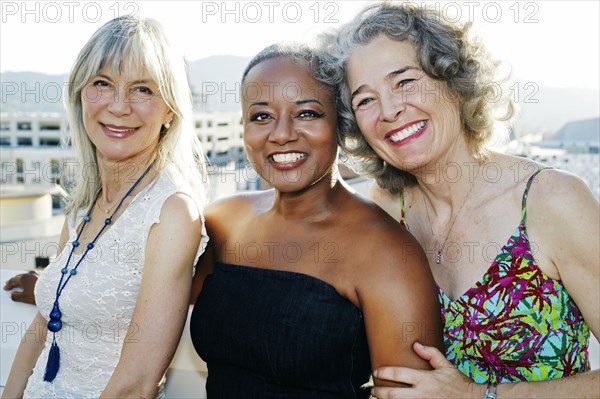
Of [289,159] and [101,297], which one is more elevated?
[289,159]

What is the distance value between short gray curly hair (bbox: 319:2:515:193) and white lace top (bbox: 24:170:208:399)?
2.01 ft

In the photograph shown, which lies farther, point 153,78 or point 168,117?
point 168,117

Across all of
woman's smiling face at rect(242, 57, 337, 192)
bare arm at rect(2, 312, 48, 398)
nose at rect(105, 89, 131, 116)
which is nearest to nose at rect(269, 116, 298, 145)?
woman's smiling face at rect(242, 57, 337, 192)

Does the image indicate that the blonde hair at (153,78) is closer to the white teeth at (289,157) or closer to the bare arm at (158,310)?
the bare arm at (158,310)

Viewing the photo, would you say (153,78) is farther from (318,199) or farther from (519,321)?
(519,321)

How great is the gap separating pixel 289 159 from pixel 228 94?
→ 0.80m

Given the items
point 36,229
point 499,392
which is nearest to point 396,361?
point 499,392

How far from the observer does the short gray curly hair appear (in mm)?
1571

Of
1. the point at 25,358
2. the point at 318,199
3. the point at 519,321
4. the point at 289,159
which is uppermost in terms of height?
the point at 289,159

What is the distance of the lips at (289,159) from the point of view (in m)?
1.64

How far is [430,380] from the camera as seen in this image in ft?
4.68

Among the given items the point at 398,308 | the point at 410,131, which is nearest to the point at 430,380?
the point at 398,308

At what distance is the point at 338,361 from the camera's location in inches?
60.0

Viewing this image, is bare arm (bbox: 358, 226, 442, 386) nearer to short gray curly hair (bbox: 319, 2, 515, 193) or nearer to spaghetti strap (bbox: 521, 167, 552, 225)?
spaghetti strap (bbox: 521, 167, 552, 225)
